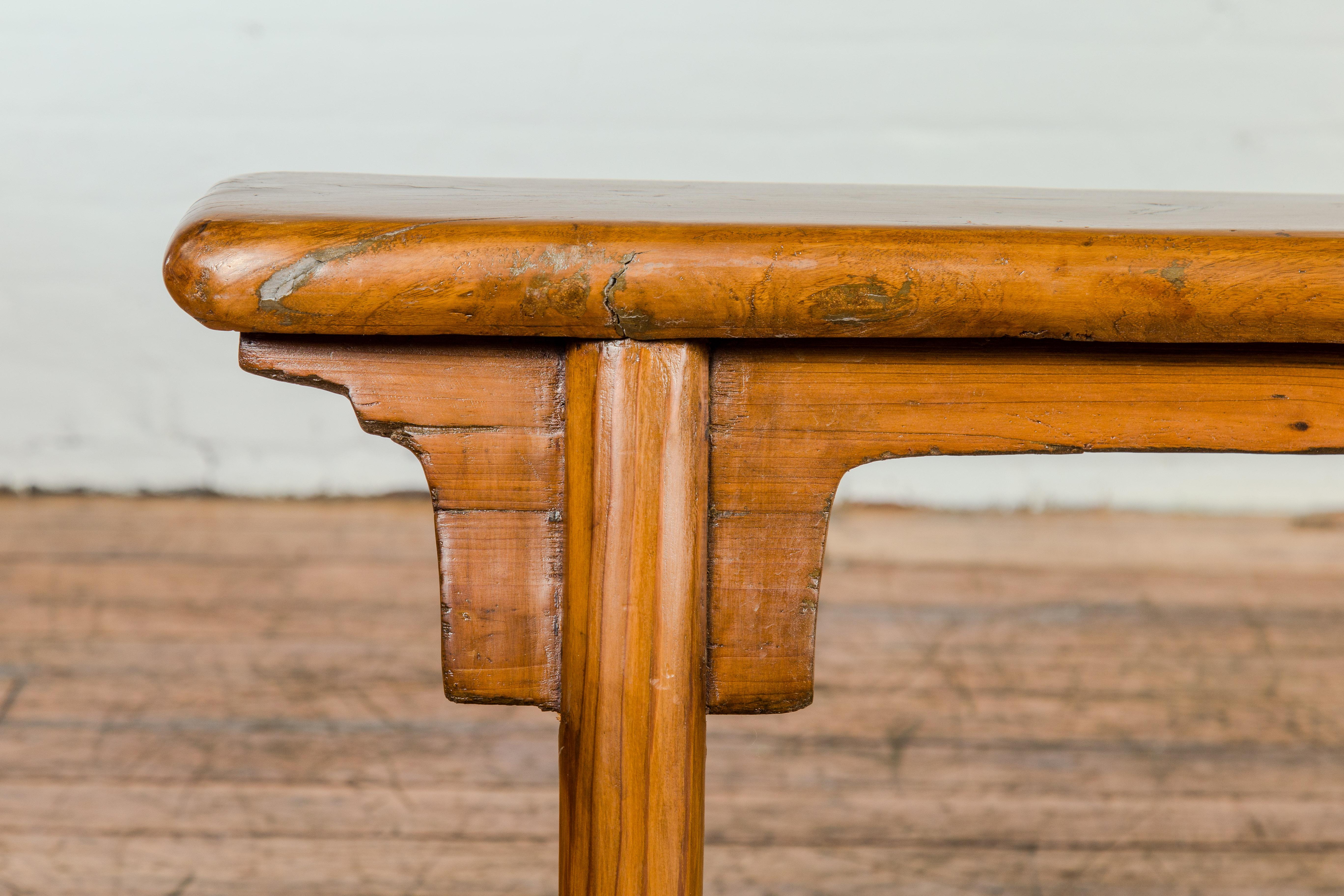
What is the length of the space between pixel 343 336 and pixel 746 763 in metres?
0.82

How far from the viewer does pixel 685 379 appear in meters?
0.43

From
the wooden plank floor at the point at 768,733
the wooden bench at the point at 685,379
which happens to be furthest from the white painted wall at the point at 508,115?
the wooden bench at the point at 685,379

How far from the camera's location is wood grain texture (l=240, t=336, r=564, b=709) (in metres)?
0.43

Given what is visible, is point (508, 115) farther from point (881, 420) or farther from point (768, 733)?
Result: point (881, 420)

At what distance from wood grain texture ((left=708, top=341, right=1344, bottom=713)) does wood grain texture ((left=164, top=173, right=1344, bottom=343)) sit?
0.10ft

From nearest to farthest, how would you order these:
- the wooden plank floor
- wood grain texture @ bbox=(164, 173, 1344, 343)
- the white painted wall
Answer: wood grain texture @ bbox=(164, 173, 1344, 343) → the wooden plank floor → the white painted wall

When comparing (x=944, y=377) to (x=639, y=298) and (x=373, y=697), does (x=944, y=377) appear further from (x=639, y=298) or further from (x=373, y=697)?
(x=373, y=697)

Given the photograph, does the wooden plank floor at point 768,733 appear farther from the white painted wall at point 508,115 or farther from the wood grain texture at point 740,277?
the wood grain texture at point 740,277

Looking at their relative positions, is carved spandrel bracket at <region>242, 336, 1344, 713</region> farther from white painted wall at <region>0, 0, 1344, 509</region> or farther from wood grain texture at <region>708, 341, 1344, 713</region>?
white painted wall at <region>0, 0, 1344, 509</region>

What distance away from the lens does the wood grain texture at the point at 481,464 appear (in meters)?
0.43

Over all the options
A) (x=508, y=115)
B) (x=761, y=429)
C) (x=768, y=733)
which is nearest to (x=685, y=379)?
(x=761, y=429)

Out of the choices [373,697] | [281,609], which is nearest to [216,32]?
[281,609]

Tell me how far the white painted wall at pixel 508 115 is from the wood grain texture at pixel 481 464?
59.0 inches

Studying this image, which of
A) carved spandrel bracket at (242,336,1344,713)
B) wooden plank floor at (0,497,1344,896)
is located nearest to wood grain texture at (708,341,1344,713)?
carved spandrel bracket at (242,336,1344,713)
